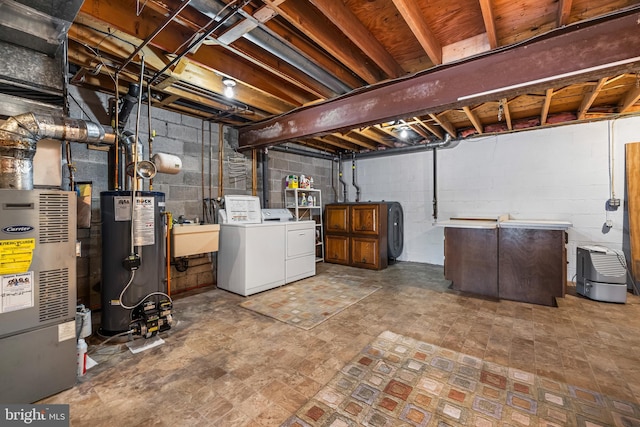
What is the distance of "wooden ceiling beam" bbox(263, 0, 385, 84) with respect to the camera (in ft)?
5.95

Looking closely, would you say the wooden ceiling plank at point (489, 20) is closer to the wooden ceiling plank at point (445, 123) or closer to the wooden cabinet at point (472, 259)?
the wooden ceiling plank at point (445, 123)

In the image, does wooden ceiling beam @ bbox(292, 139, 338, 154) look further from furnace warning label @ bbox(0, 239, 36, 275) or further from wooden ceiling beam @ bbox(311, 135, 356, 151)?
furnace warning label @ bbox(0, 239, 36, 275)

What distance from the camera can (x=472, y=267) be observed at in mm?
3547

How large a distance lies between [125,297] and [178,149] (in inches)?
80.6

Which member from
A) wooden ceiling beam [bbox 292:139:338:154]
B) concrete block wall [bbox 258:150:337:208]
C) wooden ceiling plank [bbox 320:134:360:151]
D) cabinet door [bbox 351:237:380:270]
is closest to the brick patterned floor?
cabinet door [bbox 351:237:380:270]

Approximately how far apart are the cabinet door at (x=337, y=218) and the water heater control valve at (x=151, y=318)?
346 cm

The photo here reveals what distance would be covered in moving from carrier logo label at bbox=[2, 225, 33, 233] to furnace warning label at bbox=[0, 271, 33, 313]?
249 millimetres

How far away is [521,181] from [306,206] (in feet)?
12.3

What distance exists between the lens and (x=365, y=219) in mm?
5023

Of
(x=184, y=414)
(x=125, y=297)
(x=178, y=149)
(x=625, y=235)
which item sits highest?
(x=178, y=149)

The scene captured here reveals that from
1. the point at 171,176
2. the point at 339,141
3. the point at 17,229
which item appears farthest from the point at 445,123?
the point at 17,229

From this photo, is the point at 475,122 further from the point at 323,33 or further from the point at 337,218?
the point at 323,33

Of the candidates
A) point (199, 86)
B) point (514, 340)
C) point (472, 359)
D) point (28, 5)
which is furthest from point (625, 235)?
point (28, 5)

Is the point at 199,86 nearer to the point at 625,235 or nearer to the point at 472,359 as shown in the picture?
the point at 472,359
